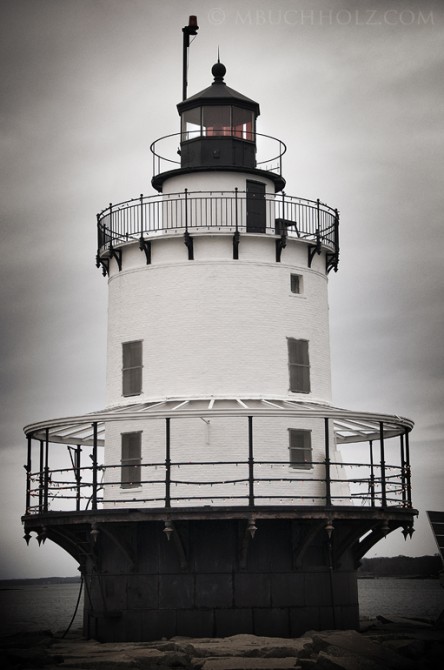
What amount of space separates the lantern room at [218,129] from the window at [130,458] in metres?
8.92

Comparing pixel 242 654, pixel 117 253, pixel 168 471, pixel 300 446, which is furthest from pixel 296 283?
pixel 242 654

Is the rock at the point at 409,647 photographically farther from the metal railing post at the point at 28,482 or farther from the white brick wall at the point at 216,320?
the metal railing post at the point at 28,482

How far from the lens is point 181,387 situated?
1519 inches

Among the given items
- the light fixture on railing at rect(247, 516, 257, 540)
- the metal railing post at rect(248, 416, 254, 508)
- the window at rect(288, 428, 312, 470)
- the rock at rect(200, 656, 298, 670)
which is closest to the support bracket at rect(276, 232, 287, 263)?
the window at rect(288, 428, 312, 470)

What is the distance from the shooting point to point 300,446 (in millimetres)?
38312

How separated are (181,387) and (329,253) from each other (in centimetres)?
687

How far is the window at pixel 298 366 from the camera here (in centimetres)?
3938

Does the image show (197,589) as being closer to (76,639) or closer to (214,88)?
(76,639)

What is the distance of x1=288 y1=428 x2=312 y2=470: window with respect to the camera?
38125mm

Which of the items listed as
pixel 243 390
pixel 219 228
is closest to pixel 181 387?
pixel 243 390

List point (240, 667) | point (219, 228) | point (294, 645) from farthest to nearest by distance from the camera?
point (219, 228) < point (294, 645) < point (240, 667)

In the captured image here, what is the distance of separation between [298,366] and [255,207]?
5.32 metres

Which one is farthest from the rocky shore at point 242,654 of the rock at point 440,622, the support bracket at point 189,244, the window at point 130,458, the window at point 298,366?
the support bracket at point 189,244

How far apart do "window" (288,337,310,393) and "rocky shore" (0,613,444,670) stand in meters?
7.39
